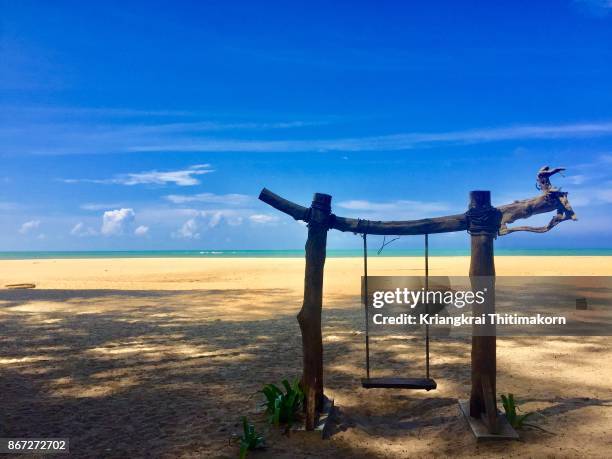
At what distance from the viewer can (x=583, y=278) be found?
982 inches

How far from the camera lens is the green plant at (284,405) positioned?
601cm

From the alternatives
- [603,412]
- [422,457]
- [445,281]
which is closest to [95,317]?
[422,457]

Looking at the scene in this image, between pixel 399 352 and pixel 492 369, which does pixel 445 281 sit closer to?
pixel 399 352

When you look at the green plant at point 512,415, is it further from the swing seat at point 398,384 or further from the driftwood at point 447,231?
the swing seat at point 398,384

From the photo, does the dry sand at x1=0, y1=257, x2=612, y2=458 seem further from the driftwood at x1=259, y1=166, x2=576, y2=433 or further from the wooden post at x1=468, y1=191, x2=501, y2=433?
the driftwood at x1=259, y1=166, x2=576, y2=433

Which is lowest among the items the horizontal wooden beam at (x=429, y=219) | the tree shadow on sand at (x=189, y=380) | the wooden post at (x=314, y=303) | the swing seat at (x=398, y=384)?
the tree shadow on sand at (x=189, y=380)

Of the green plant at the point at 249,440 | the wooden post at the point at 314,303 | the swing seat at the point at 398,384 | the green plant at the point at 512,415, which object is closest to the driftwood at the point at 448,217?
the wooden post at the point at 314,303

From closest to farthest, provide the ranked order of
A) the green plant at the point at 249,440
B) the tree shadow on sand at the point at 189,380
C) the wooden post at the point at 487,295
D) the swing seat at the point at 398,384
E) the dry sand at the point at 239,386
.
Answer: the green plant at the point at 249,440 < the dry sand at the point at 239,386 < the tree shadow on sand at the point at 189,380 < the wooden post at the point at 487,295 < the swing seat at the point at 398,384

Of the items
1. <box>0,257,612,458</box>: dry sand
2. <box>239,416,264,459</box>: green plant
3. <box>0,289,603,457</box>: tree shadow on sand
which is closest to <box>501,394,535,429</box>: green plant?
<box>0,257,612,458</box>: dry sand

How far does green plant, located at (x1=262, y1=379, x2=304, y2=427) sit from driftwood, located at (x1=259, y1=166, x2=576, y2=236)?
236 centimetres

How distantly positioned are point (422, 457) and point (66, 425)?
15.2 feet

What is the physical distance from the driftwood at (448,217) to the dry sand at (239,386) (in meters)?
2.63

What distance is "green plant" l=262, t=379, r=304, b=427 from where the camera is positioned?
19.7 ft

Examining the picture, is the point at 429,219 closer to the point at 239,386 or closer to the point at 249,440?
the point at 249,440
